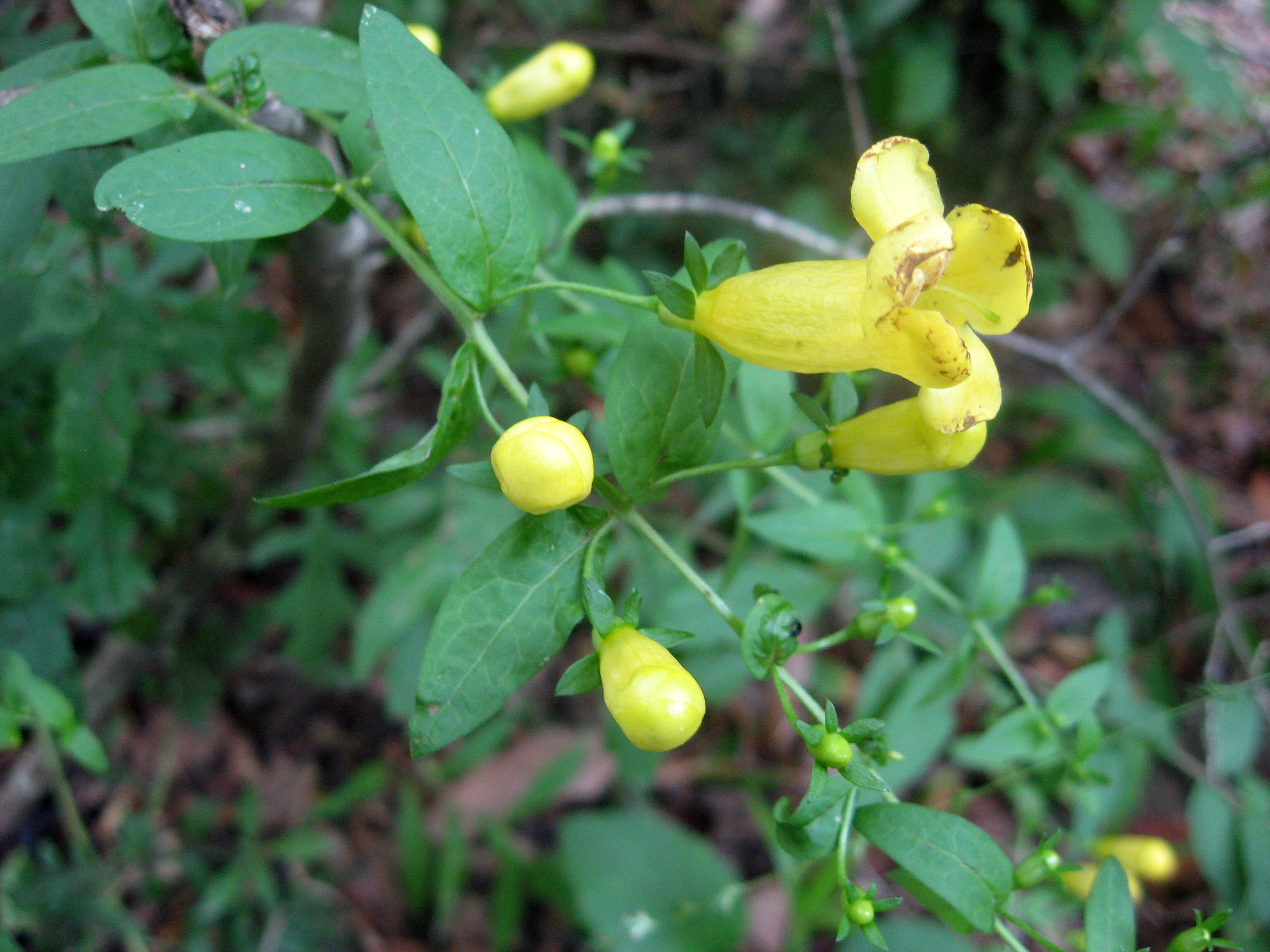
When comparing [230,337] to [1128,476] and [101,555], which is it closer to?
[101,555]

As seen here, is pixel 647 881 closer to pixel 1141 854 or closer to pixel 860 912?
pixel 1141 854

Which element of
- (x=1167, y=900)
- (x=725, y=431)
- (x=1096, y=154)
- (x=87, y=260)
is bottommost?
(x=1167, y=900)

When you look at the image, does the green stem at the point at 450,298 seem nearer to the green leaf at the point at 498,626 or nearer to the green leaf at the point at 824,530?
the green leaf at the point at 498,626

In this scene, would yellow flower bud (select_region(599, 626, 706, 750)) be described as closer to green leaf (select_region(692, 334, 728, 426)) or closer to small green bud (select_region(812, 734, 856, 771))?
small green bud (select_region(812, 734, 856, 771))

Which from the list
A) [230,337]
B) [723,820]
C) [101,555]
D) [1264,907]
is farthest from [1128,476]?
[101,555]

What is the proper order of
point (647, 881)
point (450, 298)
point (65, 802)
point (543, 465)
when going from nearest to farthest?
1. point (543, 465)
2. point (450, 298)
3. point (65, 802)
4. point (647, 881)

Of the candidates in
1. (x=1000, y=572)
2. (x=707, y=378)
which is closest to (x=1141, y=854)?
(x=1000, y=572)
